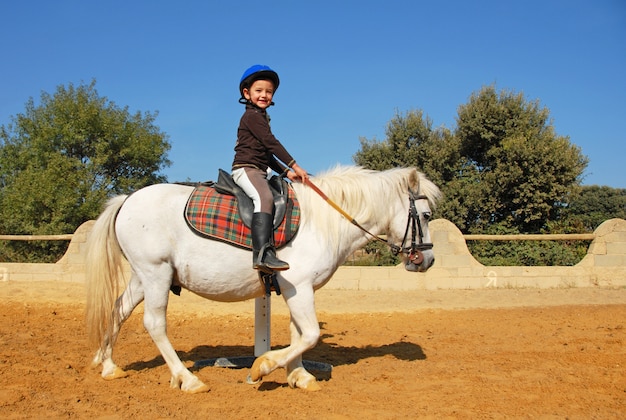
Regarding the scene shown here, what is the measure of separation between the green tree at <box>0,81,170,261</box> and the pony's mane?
1441 centimetres

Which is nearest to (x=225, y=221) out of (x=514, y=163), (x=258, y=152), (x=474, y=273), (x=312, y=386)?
(x=258, y=152)

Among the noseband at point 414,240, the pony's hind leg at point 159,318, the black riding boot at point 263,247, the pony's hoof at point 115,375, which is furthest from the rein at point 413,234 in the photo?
the pony's hoof at point 115,375

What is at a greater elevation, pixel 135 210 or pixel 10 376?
pixel 135 210

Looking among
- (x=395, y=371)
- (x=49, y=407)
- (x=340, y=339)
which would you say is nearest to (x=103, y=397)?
(x=49, y=407)

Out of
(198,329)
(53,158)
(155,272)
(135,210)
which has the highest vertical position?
(53,158)

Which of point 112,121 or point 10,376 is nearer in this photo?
point 10,376

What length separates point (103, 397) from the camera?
421 cm

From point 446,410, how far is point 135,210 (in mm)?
3287

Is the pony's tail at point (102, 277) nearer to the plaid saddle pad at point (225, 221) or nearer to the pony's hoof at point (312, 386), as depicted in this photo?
the plaid saddle pad at point (225, 221)

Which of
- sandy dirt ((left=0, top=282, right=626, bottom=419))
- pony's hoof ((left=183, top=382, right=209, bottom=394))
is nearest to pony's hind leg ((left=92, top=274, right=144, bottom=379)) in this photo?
sandy dirt ((left=0, top=282, right=626, bottom=419))

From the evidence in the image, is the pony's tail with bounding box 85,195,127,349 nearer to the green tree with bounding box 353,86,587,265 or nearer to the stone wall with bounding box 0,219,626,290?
the stone wall with bounding box 0,219,626,290

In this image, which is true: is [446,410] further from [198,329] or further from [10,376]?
[198,329]

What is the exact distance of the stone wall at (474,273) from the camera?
1108 centimetres

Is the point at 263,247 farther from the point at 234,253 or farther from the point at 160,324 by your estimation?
the point at 160,324
